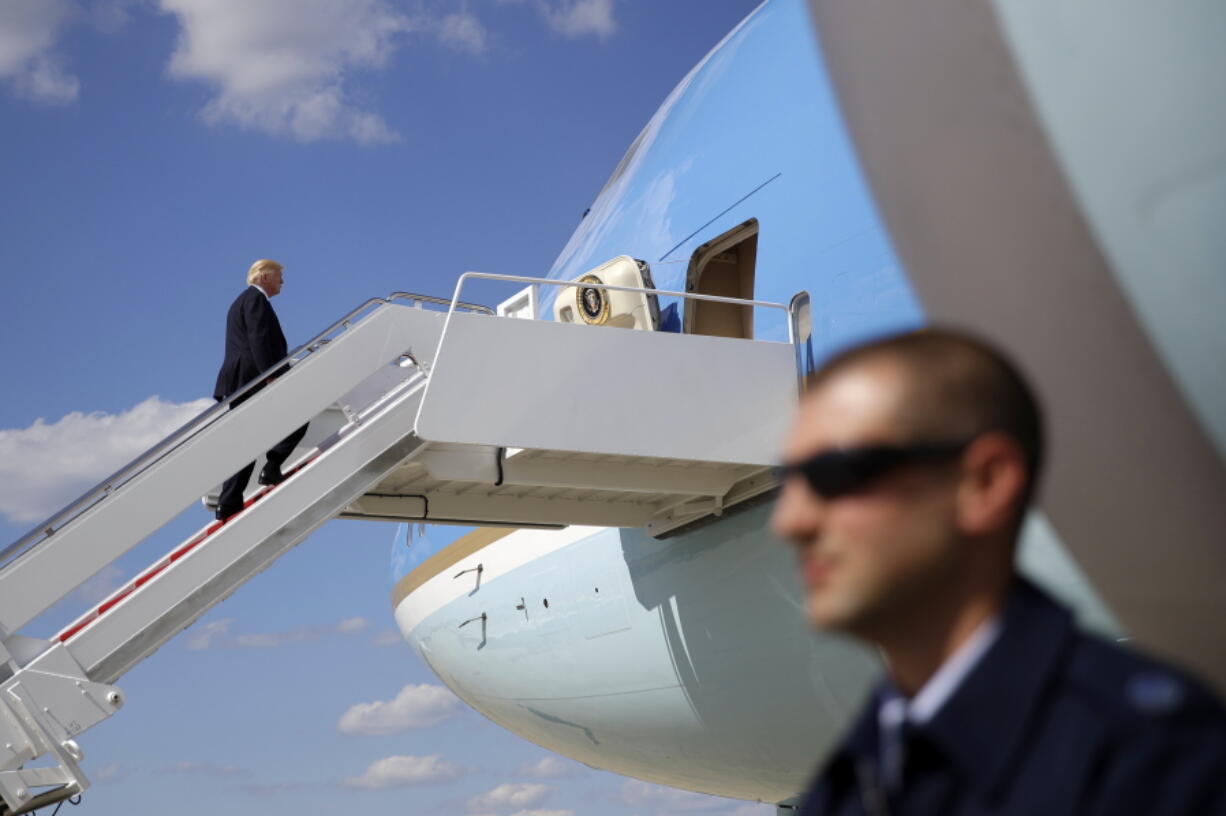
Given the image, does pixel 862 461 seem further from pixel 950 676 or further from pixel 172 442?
pixel 172 442

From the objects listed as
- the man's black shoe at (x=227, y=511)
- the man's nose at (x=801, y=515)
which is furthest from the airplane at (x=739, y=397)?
the man's nose at (x=801, y=515)

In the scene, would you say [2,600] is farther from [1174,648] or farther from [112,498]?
[1174,648]

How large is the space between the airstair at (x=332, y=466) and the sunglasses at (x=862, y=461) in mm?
5489

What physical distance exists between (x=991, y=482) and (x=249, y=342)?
7725 millimetres

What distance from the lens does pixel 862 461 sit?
1.27 metres

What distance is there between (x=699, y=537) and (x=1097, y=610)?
4448 millimetres

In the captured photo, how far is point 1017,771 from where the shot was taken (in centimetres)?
115

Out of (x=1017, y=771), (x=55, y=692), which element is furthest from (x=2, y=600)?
(x=1017, y=771)

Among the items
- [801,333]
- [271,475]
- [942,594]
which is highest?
[271,475]

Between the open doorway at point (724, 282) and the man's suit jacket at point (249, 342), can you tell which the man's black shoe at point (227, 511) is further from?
the open doorway at point (724, 282)

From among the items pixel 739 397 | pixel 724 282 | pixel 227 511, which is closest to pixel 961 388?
pixel 739 397

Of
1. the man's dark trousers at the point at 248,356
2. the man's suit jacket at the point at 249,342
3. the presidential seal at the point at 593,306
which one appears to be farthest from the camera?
the presidential seal at the point at 593,306

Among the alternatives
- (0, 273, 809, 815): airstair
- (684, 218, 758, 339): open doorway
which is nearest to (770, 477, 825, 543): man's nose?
(0, 273, 809, 815): airstair

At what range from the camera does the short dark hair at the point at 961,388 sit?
48.9 inches
